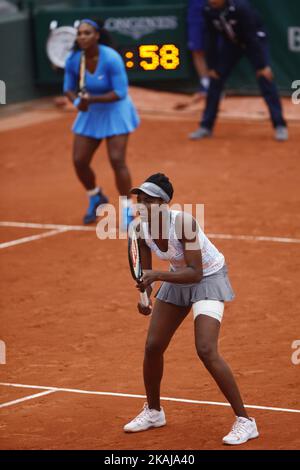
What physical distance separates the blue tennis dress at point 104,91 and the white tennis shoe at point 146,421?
5.87 metres

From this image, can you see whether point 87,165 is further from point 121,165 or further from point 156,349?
point 156,349

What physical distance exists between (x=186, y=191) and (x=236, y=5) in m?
Answer: 3.44

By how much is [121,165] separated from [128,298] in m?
2.60

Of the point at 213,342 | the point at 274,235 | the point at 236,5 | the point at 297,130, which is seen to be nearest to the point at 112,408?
the point at 213,342

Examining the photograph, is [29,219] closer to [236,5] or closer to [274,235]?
[274,235]

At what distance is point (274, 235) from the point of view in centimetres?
1302

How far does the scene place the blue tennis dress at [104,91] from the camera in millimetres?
12915

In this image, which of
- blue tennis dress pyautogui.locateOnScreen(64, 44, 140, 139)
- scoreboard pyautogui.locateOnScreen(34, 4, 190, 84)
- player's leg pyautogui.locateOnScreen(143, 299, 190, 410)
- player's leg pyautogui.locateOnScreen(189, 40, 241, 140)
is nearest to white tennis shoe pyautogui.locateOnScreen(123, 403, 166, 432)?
player's leg pyautogui.locateOnScreen(143, 299, 190, 410)

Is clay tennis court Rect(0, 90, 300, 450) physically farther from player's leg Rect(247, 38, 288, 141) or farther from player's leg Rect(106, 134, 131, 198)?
player's leg Rect(106, 134, 131, 198)

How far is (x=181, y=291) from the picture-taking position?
7527mm

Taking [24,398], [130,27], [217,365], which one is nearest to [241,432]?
[217,365]

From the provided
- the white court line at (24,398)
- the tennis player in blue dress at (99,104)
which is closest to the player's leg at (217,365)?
the white court line at (24,398)

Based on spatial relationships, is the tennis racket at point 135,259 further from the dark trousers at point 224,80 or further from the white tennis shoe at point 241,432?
the dark trousers at point 224,80

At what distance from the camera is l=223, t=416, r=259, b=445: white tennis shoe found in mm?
7301
